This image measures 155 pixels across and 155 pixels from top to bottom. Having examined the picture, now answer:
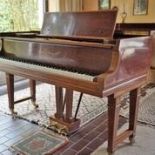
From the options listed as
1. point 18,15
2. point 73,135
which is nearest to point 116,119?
point 73,135

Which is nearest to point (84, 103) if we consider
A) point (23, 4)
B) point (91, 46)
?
point (91, 46)

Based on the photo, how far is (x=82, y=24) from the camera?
253 cm

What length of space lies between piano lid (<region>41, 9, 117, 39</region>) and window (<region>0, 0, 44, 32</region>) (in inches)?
74.6

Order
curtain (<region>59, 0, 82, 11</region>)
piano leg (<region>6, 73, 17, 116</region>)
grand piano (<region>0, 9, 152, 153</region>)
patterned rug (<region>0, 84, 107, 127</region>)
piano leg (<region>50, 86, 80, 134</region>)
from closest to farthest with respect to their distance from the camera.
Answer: grand piano (<region>0, 9, 152, 153</region>) → piano leg (<region>50, 86, 80, 134</region>) → piano leg (<region>6, 73, 17, 116</region>) → patterned rug (<region>0, 84, 107, 127</region>) → curtain (<region>59, 0, 82, 11</region>)

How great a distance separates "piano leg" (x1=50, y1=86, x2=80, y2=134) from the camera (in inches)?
100

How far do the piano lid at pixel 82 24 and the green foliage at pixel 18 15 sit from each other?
6.21 feet

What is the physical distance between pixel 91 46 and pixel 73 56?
24cm

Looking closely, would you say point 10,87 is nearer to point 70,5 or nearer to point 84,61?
point 84,61

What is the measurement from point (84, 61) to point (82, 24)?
61 cm

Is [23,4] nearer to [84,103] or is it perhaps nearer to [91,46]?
[84,103]

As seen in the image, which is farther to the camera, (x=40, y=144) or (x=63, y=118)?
(x=63, y=118)

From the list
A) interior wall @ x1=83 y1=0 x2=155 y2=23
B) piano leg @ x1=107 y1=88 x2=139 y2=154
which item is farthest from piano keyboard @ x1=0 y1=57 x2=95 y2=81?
interior wall @ x1=83 y1=0 x2=155 y2=23

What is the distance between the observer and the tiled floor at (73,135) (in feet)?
7.68

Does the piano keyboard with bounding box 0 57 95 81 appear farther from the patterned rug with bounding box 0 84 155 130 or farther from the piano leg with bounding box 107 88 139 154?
the patterned rug with bounding box 0 84 155 130
